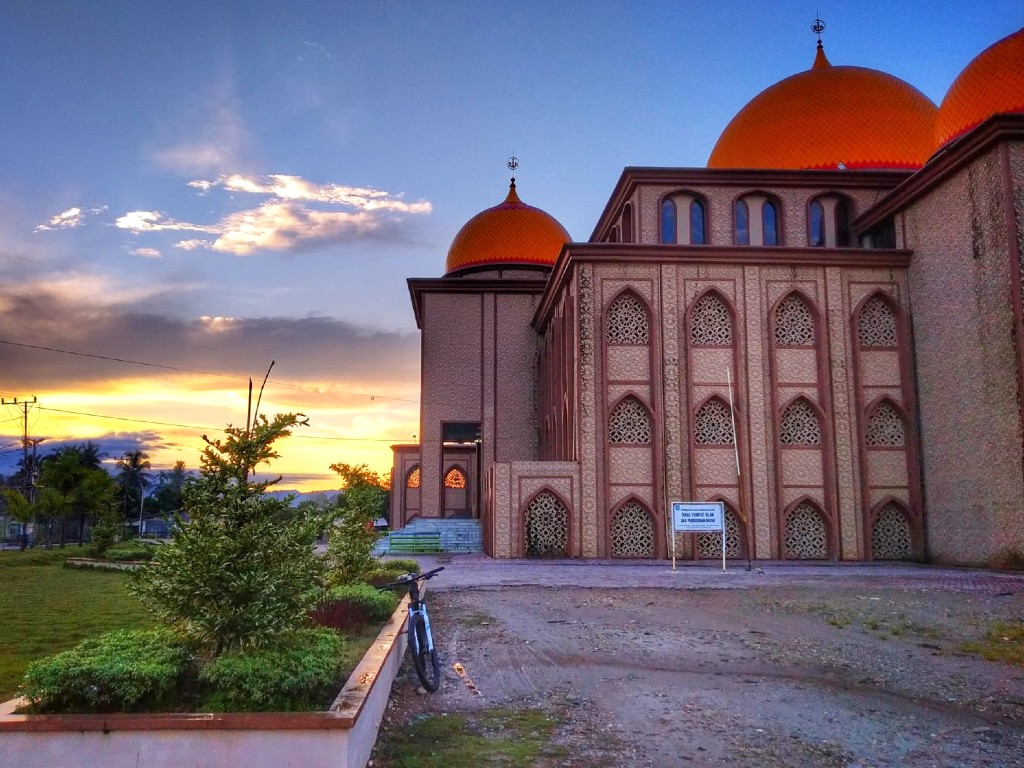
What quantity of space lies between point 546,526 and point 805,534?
6.16m

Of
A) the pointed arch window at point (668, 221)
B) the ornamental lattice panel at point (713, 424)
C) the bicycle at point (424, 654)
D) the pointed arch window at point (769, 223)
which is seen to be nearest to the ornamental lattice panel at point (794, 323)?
the ornamental lattice panel at point (713, 424)

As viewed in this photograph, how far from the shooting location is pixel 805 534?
63.7 ft

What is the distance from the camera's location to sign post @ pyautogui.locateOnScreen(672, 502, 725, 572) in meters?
16.6

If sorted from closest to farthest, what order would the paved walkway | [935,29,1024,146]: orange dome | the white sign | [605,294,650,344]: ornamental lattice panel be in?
the paved walkway < the white sign < [935,29,1024,146]: orange dome < [605,294,650,344]: ornamental lattice panel

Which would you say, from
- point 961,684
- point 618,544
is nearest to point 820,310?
point 618,544

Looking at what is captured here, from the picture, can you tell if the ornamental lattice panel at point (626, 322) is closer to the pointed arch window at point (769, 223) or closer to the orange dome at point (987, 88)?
the pointed arch window at point (769, 223)

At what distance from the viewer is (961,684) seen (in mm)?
6488

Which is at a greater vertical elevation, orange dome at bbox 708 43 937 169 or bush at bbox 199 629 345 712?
orange dome at bbox 708 43 937 169

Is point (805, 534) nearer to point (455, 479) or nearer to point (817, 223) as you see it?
point (817, 223)

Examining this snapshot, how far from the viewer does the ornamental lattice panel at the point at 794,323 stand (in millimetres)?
20188

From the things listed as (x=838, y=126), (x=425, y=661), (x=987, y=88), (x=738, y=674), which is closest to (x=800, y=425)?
(x=987, y=88)

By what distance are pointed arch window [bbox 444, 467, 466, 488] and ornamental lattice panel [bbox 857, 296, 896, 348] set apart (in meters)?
19.1

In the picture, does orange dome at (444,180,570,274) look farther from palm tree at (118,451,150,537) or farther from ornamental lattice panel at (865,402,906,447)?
palm tree at (118,451,150,537)

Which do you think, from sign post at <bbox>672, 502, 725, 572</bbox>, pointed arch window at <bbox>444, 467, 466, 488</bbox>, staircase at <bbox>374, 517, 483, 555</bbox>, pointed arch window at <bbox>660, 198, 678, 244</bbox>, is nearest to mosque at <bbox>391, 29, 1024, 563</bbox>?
pointed arch window at <bbox>660, 198, 678, 244</bbox>
